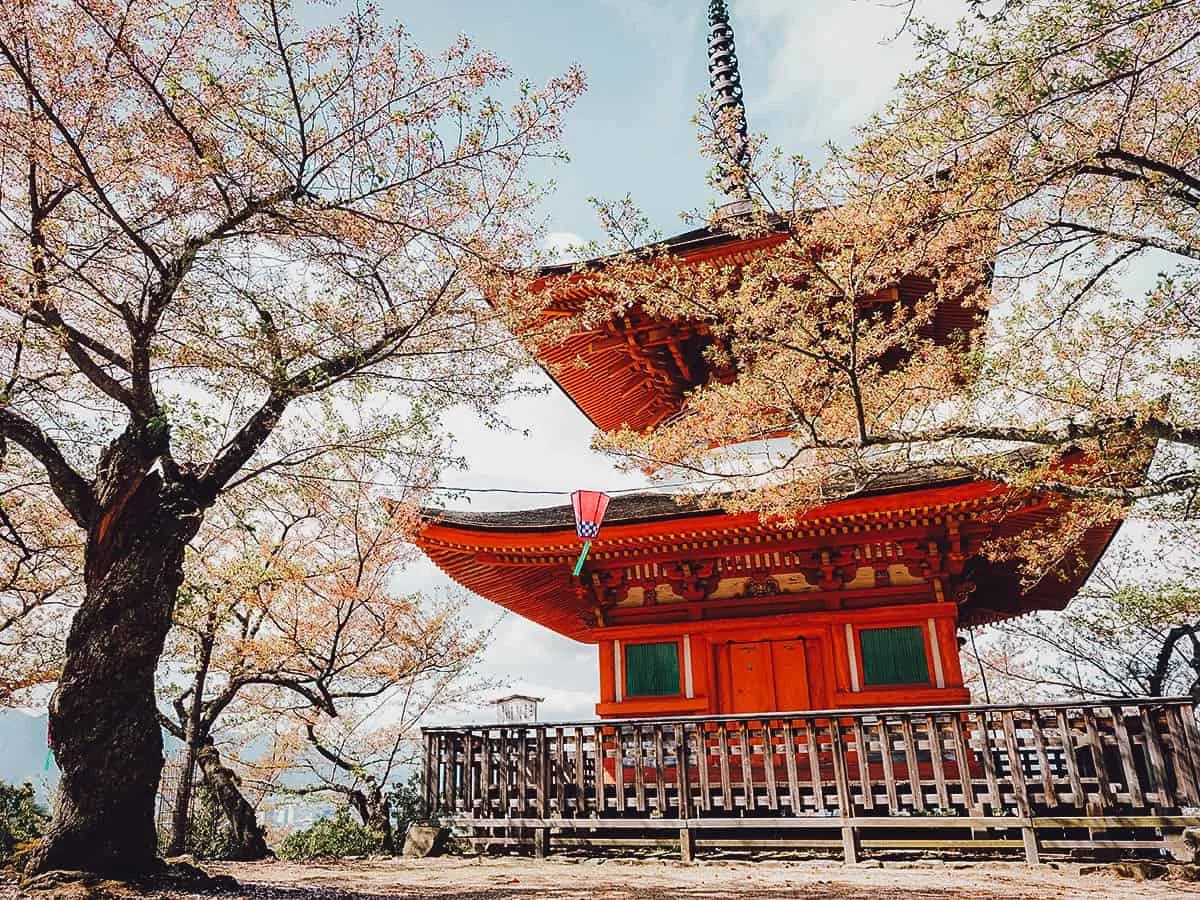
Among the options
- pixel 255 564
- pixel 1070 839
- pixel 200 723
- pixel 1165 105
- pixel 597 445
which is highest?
pixel 1165 105

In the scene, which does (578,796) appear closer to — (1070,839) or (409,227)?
(1070,839)

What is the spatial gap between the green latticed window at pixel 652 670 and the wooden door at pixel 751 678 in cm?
85

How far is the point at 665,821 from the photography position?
30.3 feet

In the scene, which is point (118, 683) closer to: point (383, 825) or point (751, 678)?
point (383, 825)

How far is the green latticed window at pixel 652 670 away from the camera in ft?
38.1

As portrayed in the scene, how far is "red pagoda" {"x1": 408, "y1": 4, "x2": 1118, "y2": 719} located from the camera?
1041 centimetres

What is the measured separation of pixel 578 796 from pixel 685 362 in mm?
6383

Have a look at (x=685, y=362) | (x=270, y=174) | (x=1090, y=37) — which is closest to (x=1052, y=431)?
(x=1090, y=37)

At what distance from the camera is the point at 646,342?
1196 centimetres

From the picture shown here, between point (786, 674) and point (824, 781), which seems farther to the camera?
point (786, 674)

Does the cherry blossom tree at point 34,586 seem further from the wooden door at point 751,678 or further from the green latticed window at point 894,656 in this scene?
the green latticed window at point 894,656

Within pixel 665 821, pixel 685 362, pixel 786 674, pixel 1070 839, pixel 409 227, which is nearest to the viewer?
pixel 409 227

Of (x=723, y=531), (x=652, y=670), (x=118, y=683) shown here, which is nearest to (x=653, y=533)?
(x=723, y=531)

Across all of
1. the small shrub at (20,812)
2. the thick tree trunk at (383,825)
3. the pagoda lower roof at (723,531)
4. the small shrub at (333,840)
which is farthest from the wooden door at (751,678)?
the small shrub at (20,812)
